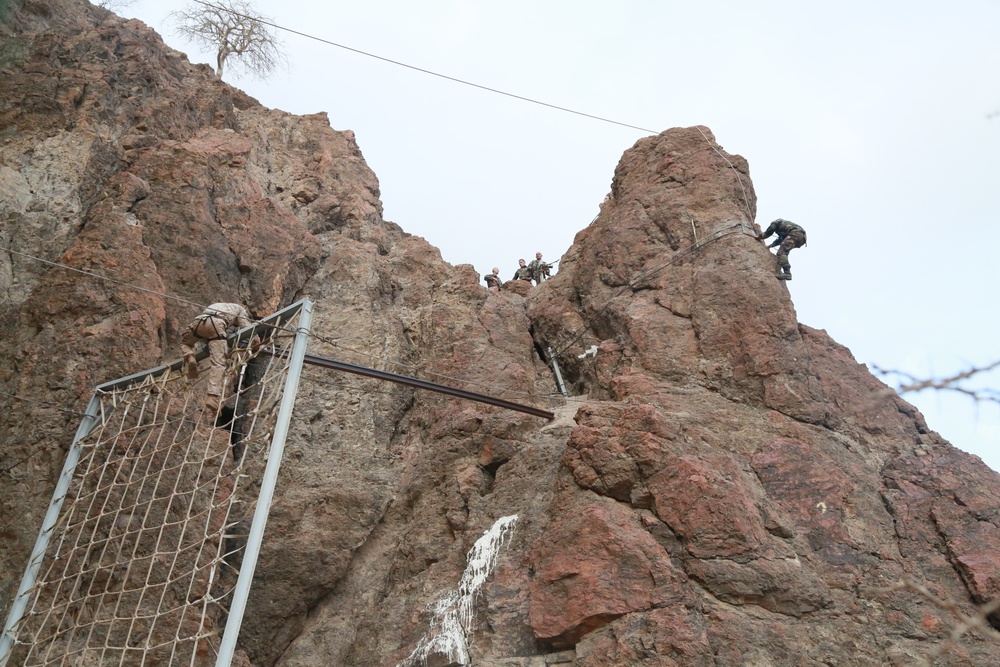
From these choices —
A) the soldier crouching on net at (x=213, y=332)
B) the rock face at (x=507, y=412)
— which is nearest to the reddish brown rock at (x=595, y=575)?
the rock face at (x=507, y=412)

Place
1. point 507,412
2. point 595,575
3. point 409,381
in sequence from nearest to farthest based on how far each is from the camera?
point 595,575
point 409,381
point 507,412

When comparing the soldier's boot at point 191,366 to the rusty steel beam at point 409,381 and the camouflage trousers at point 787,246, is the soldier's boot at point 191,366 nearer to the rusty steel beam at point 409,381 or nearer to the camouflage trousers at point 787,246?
the rusty steel beam at point 409,381

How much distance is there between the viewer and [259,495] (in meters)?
7.66

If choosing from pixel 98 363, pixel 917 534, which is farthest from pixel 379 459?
pixel 917 534

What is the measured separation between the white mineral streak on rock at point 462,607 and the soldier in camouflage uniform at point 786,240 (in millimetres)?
5865

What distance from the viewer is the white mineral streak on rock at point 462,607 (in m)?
7.78

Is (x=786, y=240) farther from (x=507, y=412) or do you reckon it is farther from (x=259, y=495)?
(x=259, y=495)

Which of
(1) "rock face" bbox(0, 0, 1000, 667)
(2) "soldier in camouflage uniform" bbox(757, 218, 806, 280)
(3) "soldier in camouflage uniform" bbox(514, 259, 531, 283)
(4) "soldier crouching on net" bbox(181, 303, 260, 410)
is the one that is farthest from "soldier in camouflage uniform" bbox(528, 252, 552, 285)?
(4) "soldier crouching on net" bbox(181, 303, 260, 410)

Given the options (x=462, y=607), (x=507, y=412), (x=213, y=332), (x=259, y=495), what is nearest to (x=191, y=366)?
(x=213, y=332)

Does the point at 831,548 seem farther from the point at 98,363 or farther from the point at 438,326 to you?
the point at 98,363

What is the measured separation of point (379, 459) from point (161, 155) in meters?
5.98

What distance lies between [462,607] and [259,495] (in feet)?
7.79

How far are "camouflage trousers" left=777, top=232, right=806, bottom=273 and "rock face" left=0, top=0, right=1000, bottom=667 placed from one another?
0.48 m

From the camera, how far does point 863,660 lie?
7078 millimetres
